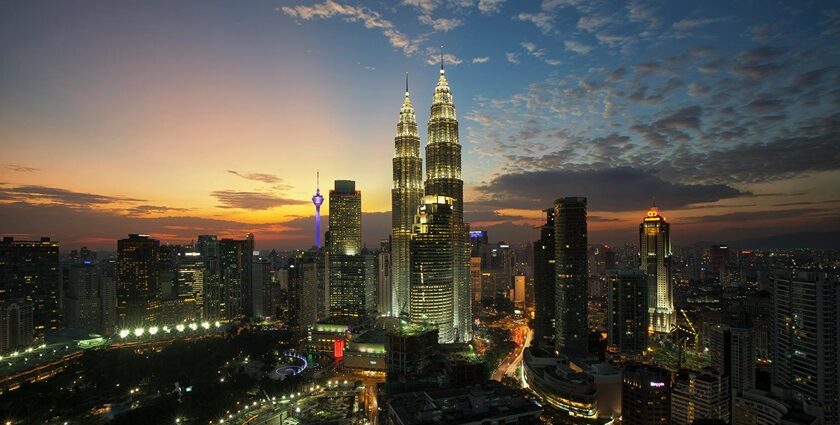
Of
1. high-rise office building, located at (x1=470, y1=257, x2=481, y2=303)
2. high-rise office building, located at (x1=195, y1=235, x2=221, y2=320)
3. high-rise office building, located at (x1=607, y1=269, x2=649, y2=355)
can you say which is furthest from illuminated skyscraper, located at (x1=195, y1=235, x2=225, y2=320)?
high-rise office building, located at (x1=607, y1=269, x2=649, y2=355)

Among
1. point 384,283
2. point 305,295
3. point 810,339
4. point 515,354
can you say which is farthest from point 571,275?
point 305,295

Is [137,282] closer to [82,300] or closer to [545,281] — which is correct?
[82,300]

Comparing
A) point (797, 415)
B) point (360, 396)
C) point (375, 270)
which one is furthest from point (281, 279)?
point (797, 415)

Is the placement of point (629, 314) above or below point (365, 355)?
above

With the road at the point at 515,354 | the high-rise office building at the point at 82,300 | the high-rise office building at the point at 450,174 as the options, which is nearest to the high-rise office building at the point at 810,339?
the road at the point at 515,354

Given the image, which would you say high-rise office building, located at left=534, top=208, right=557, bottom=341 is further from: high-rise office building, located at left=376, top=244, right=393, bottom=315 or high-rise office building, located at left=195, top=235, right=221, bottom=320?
high-rise office building, located at left=195, top=235, right=221, bottom=320

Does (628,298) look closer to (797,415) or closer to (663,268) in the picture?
(663,268)
